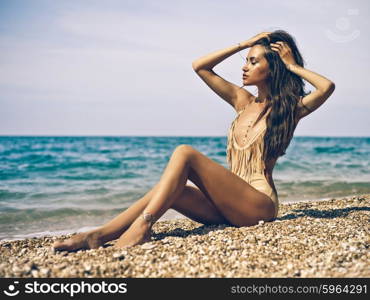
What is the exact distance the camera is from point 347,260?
3.74m

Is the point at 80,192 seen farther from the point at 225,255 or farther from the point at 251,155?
the point at 225,255

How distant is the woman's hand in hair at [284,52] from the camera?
16.5 ft

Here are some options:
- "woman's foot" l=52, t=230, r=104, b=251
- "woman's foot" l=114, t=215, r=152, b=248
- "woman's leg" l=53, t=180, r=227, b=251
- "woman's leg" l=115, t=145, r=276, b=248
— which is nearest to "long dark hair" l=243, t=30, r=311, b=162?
"woman's leg" l=115, t=145, r=276, b=248

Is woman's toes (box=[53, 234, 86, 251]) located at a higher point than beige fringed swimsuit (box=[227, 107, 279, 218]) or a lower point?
lower

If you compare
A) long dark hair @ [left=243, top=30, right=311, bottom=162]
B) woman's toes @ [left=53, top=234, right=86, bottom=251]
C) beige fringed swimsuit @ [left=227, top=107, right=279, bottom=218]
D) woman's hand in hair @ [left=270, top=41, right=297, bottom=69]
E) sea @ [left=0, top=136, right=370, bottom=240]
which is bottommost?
sea @ [left=0, top=136, right=370, bottom=240]

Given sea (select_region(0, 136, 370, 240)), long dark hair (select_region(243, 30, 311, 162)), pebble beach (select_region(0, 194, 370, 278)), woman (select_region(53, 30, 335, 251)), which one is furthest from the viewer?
sea (select_region(0, 136, 370, 240))

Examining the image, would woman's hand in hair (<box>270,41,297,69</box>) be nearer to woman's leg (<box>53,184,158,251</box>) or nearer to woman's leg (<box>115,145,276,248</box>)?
woman's leg (<box>115,145,276,248</box>)

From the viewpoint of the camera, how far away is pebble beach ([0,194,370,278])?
3531 mm

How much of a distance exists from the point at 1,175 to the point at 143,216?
38.4 ft

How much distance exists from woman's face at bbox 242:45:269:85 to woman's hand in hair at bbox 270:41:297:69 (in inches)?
6.7

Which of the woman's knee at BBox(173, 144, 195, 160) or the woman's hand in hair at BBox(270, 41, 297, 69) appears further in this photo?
the woman's hand in hair at BBox(270, 41, 297, 69)

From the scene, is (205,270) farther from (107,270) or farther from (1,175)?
(1,175)

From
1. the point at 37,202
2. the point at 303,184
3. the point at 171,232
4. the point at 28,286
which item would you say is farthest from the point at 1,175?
the point at 28,286

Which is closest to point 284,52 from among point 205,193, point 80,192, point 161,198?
point 205,193
